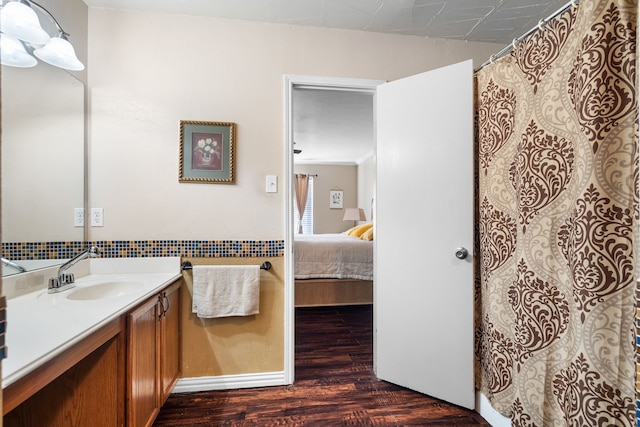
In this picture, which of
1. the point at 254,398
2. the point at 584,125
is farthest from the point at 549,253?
the point at 254,398

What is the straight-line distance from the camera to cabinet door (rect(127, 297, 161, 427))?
129 cm

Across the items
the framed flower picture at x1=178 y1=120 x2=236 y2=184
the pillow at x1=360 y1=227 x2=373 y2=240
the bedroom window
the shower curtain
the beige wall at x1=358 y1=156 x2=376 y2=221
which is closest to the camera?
the shower curtain

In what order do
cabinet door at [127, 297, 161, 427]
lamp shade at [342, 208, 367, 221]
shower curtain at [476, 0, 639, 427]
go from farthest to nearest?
lamp shade at [342, 208, 367, 221] < cabinet door at [127, 297, 161, 427] < shower curtain at [476, 0, 639, 427]

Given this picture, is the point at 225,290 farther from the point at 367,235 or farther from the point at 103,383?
the point at 367,235

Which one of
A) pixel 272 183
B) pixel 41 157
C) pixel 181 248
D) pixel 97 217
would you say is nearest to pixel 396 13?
pixel 272 183

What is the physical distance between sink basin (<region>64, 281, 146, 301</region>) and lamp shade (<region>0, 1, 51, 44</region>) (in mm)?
1143

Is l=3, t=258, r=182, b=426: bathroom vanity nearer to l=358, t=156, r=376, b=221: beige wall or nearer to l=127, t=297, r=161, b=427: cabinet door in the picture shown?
l=127, t=297, r=161, b=427: cabinet door

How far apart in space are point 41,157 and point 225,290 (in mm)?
1143

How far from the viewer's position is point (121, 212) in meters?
1.85

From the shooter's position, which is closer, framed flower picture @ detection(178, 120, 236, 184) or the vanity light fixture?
the vanity light fixture

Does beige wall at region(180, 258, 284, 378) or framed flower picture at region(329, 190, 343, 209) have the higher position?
framed flower picture at region(329, 190, 343, 209)

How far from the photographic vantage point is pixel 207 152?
6.24ft

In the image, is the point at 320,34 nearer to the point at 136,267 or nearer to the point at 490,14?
the point at 490,14

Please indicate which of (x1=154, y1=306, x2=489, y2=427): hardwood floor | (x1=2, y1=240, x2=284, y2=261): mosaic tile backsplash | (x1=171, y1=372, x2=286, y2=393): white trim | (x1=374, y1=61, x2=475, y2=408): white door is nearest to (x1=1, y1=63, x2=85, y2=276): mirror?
(x1=2, y1=240, x2=284, y2=261): mosaic tile backsplash
